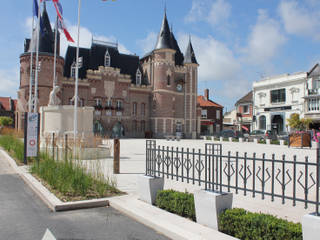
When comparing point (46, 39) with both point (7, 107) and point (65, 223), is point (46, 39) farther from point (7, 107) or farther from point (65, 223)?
Result: point (65, 223)

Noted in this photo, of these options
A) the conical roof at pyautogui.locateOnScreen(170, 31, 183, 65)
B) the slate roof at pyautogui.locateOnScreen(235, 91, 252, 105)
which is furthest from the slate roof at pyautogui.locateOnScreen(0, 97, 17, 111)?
the slate roof at pyautogui.locateOnScreen(235, 91, 252, 105)

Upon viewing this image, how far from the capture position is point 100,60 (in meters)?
45.3

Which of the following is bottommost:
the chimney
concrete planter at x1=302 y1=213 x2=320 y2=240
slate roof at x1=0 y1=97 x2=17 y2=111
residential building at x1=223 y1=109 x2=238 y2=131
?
concrete planter at x1=302 y1=213 x2=320 y2=240

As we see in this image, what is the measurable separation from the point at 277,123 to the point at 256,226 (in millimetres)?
45573

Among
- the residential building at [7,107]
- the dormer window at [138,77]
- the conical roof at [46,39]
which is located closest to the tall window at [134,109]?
the dormer window at [138,77]

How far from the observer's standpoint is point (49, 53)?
36656 mm

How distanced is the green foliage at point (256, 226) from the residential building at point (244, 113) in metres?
50.3

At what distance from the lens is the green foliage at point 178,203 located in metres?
5.27

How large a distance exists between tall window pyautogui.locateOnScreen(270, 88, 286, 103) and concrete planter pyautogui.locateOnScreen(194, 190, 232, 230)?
4420cm

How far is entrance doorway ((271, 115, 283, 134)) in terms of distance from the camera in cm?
4579

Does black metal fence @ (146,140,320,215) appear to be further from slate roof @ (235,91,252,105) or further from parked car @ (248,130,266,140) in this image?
slate roof @ (235,91,252,105)

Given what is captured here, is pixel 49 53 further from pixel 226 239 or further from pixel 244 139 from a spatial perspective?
pixel 226 239

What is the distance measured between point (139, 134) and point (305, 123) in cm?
2353

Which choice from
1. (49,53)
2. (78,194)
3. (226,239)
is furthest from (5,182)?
(49,53)
